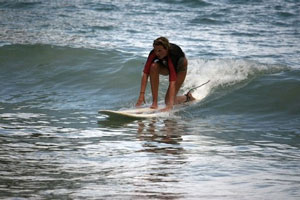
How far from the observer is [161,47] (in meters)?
8.10

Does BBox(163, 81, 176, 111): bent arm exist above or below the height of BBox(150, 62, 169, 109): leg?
below

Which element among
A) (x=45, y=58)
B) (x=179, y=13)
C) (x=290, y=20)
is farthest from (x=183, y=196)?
(x=179, y=13)

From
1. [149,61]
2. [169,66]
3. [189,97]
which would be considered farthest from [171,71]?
[189,97]

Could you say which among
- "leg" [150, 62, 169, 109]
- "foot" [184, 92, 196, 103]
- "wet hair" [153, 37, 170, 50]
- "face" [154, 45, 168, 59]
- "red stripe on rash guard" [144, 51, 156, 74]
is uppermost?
"wet hair" [153, 37, 170, 50]

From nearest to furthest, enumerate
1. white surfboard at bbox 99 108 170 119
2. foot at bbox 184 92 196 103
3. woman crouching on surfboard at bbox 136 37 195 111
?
white surfboard at bbox 99 108 170 119 < woman crouching on surfboard at bbox 136 37 195 111 < foot at bbox 184 92 196 103

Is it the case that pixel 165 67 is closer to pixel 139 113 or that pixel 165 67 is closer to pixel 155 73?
pixel 155 73

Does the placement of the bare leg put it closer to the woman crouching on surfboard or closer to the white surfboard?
the woman crouching on surfboard

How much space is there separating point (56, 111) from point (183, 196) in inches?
190

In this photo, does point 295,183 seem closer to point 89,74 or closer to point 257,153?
point 257,153

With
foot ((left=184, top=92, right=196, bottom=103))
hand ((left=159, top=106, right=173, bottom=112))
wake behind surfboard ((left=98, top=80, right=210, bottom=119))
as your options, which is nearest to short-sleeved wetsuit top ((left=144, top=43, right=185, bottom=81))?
hand ((left=159, top=106, right=173, bottom=112))

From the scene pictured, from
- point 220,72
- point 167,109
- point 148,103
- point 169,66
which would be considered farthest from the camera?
point 220,72

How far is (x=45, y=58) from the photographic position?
45.6 ft

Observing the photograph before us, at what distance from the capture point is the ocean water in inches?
192

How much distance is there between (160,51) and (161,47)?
0.08m
